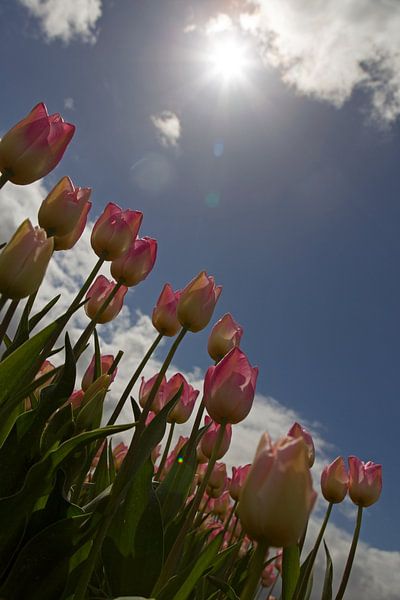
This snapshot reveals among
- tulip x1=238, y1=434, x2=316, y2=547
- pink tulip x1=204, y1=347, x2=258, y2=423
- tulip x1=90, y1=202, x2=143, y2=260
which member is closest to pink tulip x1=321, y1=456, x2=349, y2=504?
pink tulip x1=204, y1=347, x2=258, y2=423

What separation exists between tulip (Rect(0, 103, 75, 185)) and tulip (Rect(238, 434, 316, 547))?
1.69m

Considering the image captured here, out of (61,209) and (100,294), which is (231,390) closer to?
(61,209)

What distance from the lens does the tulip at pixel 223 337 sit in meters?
2.69

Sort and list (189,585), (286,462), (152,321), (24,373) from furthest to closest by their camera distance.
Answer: (152,321), (24,373), (189,585), (286,462)

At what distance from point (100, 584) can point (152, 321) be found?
1212 mm

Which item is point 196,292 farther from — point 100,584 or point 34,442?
point 100,584

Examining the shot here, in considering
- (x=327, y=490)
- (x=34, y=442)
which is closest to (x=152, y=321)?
(x=34, y=442)

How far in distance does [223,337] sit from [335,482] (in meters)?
1.17

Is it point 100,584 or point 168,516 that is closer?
point 100,584

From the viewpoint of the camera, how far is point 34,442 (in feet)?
6.63

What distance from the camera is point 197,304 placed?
8.05ft

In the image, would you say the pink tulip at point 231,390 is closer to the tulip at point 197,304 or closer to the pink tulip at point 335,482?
the tulip at point 197,304

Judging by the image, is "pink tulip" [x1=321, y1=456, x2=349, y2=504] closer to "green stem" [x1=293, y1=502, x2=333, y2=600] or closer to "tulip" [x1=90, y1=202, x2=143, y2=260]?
"green stem" [x1=293, y1=502, x2=333, y2=600]

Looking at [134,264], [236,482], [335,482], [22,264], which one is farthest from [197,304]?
[236,482]
